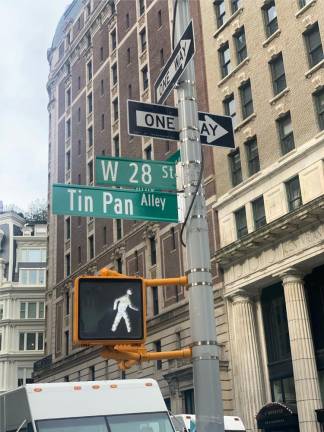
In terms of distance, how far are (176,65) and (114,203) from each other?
6.13 ft

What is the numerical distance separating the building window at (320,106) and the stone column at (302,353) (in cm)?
738

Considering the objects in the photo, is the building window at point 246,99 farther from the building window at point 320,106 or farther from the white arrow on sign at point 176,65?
the white arrow on sign at point 176,65

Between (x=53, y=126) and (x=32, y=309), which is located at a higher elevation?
(x=53, y=126)

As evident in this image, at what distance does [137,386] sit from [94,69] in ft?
165

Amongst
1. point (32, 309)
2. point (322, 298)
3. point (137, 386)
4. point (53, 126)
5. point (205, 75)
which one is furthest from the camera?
point (32, 309)

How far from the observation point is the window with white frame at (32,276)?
81312 millimetres

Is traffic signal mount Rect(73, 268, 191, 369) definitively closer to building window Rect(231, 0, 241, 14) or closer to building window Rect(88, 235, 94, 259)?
building window Rect(231, 0, 241, 14)

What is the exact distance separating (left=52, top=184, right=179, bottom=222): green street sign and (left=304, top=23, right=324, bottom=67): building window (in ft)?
83.2

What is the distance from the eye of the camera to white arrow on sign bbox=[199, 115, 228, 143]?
761cm

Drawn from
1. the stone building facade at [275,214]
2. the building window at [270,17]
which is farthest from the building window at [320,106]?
the building window at [270,17]

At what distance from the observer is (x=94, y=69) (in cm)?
5941

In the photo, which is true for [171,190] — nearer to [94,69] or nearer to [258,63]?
[258,63]

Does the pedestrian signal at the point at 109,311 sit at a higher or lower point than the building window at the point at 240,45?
lower

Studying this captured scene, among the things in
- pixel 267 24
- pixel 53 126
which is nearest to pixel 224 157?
pixel 267 24
